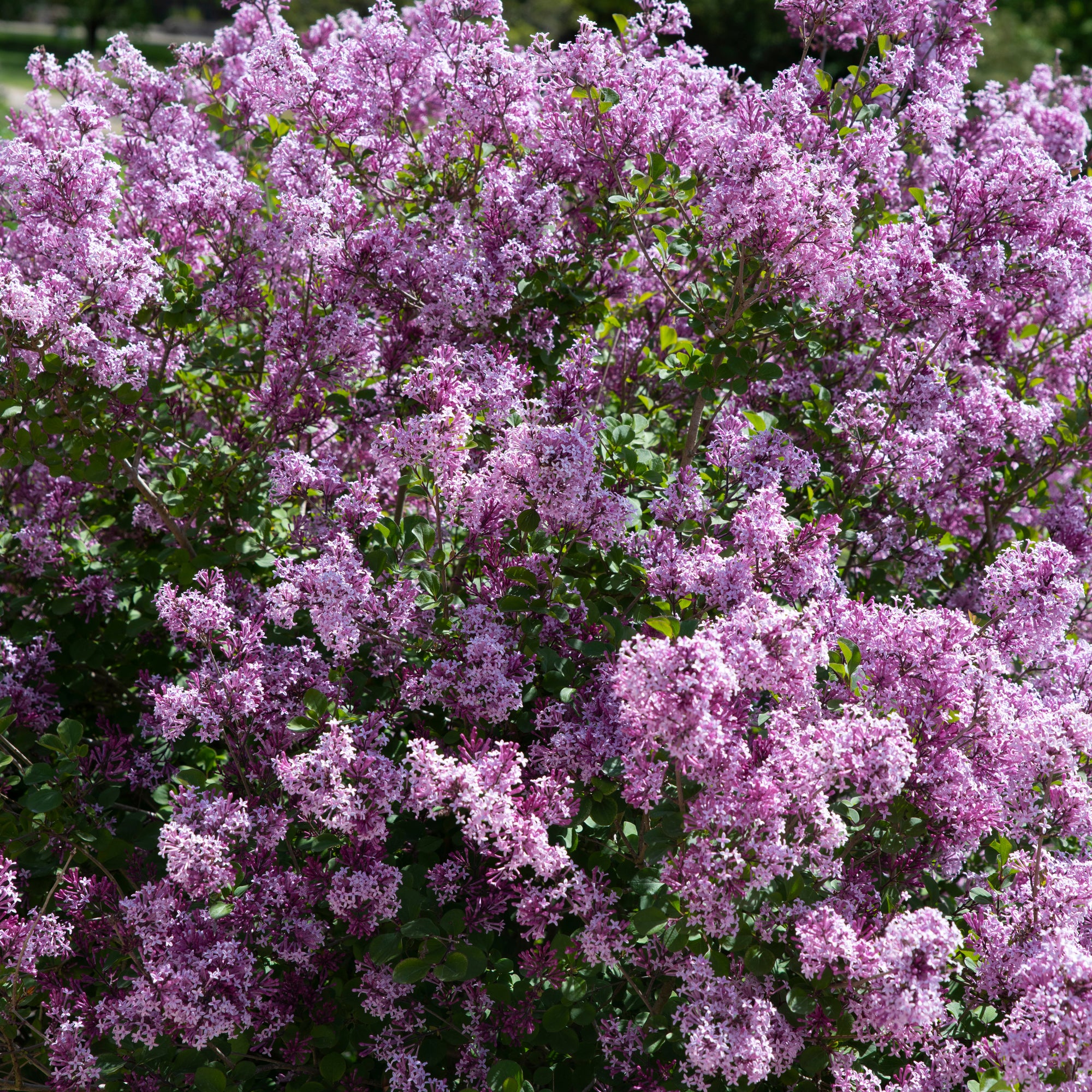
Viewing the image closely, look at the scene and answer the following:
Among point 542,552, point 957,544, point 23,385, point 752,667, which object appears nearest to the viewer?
point 752,667

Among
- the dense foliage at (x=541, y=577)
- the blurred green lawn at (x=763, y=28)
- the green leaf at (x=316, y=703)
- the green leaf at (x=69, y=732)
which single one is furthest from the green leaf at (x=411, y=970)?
the blurred green lawn at (x=763, y=28)

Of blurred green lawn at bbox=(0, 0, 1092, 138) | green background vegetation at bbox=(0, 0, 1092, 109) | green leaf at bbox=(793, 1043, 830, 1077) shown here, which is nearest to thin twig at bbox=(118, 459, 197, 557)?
green leaf at bbox=(793, 1043, 830, 1077)

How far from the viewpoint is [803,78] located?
4594 millimetres

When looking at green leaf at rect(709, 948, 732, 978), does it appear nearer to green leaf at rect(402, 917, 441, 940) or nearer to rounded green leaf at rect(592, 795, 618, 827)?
rounded green leaf at rect(592, 795, 618, 827)

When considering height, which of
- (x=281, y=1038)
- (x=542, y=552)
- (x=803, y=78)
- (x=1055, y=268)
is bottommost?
(x=281, y=1038)

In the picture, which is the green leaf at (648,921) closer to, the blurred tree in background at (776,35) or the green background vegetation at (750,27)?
the green background vegetation at (750,27)

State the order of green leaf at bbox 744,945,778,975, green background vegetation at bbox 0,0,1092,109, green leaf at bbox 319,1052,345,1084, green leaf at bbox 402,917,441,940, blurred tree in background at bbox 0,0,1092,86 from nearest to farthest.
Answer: green leaf at bbox 744,945,778,975 → green leaf at bbox 402,917,441,940 → green leaf at bbox 319,1052,345,1084 → blurred tree in background at bbox 0,0,1092,86 → green background vegetation at bbox 0,0,1092,109

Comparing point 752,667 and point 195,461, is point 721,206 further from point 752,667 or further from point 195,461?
point 195,461

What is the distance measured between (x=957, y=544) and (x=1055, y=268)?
140 centimetres

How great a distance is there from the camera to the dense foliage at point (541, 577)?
9.56 feet

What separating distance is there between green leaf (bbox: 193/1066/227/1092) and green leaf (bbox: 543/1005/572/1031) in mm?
912

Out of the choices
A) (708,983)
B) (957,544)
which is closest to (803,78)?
(957,544)

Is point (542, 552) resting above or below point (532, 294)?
below

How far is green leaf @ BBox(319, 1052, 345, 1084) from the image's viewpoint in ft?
10.3
